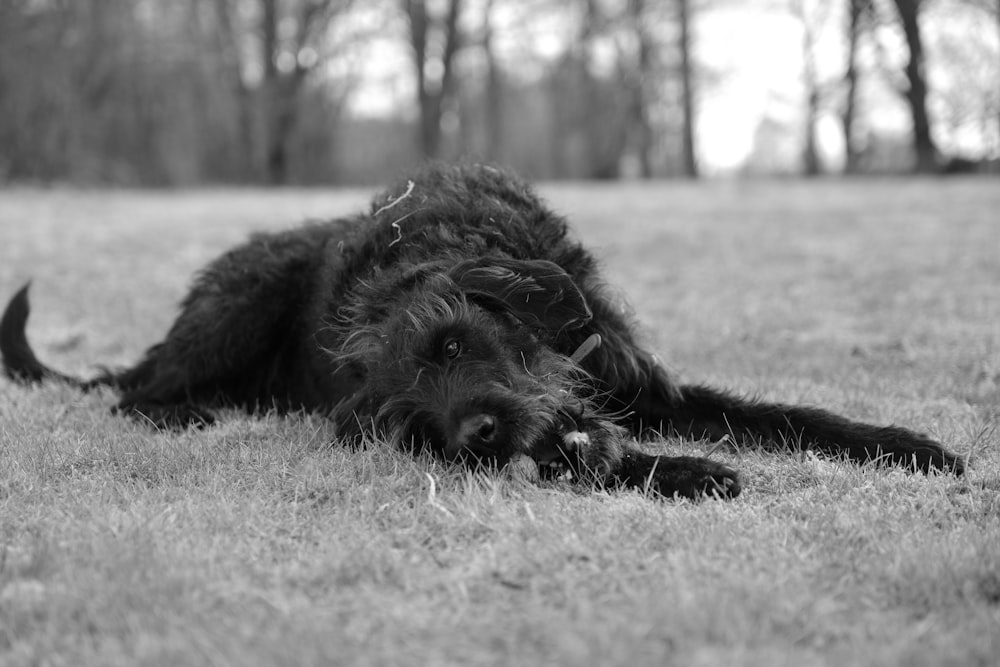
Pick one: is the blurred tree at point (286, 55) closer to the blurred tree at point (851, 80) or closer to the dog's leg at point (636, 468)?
the blurred tree at point (851, 80)

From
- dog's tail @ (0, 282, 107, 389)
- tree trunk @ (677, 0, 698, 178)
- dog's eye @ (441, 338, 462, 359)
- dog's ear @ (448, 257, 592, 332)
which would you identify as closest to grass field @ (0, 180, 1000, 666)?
dog's tail @ (0, 282, 107, 389)

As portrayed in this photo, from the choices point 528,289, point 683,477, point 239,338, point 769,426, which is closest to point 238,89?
point 239,338

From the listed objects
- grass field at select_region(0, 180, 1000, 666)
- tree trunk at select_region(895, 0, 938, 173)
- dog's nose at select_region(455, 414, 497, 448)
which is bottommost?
A: grass field at select_region(0, 180, 1000, 666)

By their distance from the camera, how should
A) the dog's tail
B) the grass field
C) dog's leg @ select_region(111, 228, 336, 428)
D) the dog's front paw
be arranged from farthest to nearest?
the dog's tail
dog's leg @ select_region(111, 228, 336, 428)
the dog's front paw
the grass field

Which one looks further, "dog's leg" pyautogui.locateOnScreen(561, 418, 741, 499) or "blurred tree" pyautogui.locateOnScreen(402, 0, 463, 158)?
"blurred tree" pyautogui.locateOnScreen(402, 0, 463, 158)

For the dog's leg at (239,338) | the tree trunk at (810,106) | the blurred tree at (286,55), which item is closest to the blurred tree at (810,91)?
the tree trunk at (810,106)

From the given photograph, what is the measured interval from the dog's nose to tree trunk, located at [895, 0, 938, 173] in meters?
21.0

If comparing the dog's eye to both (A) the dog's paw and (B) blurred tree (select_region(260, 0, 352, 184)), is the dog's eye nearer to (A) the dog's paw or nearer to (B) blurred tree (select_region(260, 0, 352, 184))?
(A) the dog's paw

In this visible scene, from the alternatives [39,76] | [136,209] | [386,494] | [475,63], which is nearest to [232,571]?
[386,494]

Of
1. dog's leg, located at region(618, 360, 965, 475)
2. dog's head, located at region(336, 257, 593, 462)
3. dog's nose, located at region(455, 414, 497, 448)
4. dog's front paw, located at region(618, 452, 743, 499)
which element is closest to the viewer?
dog's front paw, located at region(618, 452, 743, 499)

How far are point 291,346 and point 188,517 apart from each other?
1.99 m

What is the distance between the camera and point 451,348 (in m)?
3.34

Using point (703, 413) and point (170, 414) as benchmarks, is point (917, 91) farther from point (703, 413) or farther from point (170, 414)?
point (170, 414)

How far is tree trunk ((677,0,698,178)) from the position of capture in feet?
93.7
